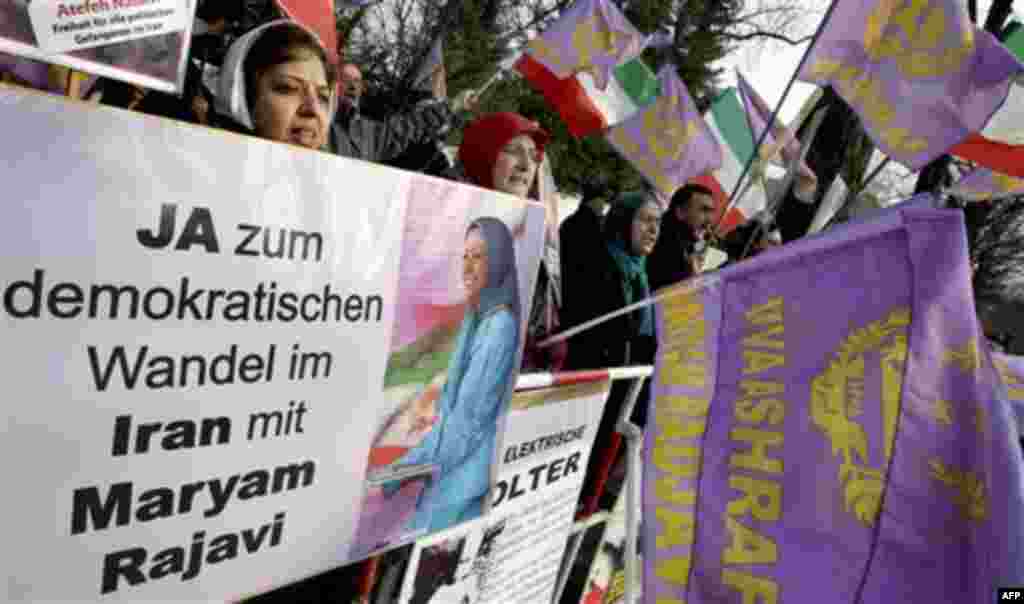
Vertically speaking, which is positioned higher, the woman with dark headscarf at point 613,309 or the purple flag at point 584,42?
the purple flag at point 584,42

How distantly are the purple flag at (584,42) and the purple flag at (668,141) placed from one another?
1.65 ft

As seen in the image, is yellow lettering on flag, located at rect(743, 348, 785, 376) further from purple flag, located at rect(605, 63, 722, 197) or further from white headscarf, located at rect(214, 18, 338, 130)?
purple flag, located at rect(605, 63, 722, 197)

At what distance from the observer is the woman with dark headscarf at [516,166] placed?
9.91ft

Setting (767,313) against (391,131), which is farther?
(391,131)

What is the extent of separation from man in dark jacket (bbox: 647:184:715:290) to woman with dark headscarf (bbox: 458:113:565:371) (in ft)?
5.15

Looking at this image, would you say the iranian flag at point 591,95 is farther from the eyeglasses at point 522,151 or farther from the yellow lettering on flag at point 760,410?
the yellow lettering on flag at point 760,410

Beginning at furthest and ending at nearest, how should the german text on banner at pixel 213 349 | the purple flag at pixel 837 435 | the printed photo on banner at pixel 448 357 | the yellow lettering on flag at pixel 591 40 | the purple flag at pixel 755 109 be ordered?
1. the yellow lettering on flag at pixel 591 40
2. the purple flag at pixel 755 109
3. the printed photo on banner at pixel 448 357
4. the purple flag at pixel 837 435
5. the german text on banner at pixel 213 349

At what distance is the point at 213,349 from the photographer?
63.0 inches

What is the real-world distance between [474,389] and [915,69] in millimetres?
2166

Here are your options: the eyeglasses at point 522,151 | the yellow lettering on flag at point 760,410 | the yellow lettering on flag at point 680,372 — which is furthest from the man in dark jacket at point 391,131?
the yellow lettering on flag at point 760,410

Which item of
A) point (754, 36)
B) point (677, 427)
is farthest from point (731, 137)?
point (754, 36)

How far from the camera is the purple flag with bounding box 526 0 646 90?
6.01 m

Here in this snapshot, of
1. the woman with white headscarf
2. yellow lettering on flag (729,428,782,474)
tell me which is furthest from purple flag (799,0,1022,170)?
the woman with white headscarf

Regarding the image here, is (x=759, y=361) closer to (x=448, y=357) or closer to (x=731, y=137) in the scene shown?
(x=448, y=357)
